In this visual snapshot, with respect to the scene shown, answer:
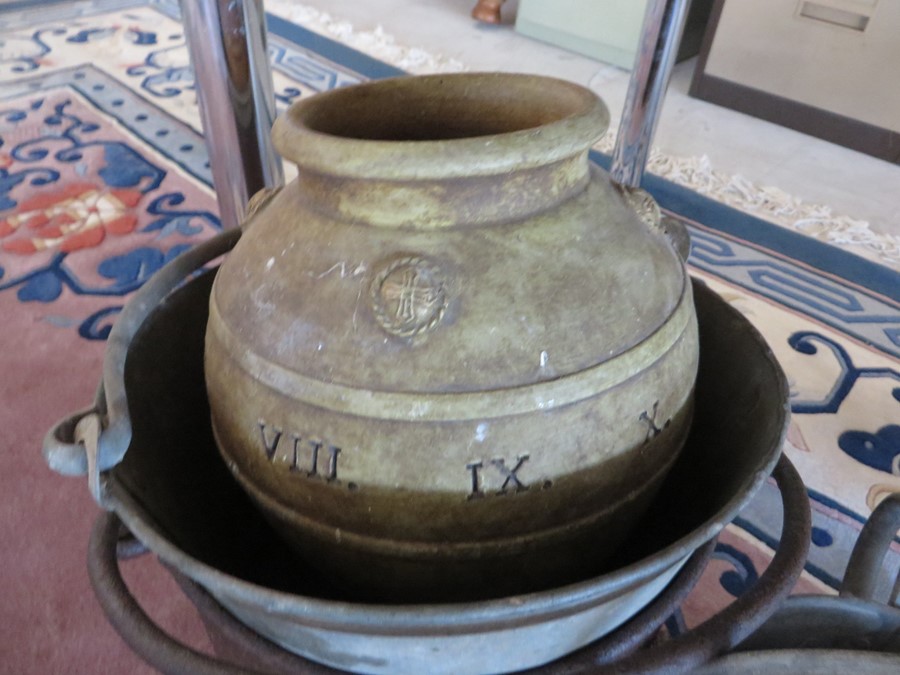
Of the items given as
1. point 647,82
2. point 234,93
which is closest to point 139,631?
point 234,93

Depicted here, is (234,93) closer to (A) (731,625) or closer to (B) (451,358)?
(B) (451,358)

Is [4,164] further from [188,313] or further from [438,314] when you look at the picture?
[438,314]

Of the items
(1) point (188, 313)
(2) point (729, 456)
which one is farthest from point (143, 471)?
(2) point (729, 456)

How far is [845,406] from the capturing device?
1.36 m

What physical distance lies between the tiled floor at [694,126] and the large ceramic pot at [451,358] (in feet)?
5.33

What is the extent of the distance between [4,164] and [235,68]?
5.15 feet

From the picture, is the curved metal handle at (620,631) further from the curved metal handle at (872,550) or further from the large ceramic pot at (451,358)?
the curved metal handle at (872,550)

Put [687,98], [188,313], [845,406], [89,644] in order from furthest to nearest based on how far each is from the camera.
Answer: [687,98] < [845,406] < [89,644] < [188,313]

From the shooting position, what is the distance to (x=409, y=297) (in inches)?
20.4

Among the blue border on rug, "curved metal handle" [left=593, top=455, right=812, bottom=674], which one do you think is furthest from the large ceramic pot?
the blue border on rug

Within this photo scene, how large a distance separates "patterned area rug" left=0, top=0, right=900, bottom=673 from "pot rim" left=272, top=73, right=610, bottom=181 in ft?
2.35

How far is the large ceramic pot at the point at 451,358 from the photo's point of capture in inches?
20.7

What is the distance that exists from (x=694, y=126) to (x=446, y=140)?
2017 mm

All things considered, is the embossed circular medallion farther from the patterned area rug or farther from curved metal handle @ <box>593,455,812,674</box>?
the patterned area rug
